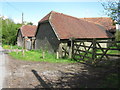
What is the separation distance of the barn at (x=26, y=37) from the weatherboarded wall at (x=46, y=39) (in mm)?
3333

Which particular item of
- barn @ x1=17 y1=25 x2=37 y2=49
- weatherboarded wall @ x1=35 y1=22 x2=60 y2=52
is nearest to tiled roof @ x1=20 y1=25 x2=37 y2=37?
barn @ x1=17 y1=25 x2=37 y2=49

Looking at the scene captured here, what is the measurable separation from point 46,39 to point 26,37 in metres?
10.5

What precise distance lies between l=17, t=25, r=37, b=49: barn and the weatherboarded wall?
3.33 m

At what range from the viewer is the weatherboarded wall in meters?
13.9

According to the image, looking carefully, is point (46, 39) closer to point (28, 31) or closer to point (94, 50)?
point (94, 50)

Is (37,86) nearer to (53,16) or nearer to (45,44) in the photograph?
(45,44)

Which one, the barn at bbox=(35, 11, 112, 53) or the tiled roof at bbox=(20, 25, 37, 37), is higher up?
the tiled roof at bbox=(20, 25, 37, 37)

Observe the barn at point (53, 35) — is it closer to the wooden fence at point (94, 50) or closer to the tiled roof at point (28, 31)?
the wooden fence at point (94, 50)

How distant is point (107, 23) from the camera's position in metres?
31.2

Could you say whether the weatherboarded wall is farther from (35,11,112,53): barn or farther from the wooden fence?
the wooden fence

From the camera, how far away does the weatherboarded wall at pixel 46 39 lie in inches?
545

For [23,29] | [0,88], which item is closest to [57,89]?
[0,88]

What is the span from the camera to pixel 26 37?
2488 cm

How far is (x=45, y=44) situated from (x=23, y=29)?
1435 centimetres
